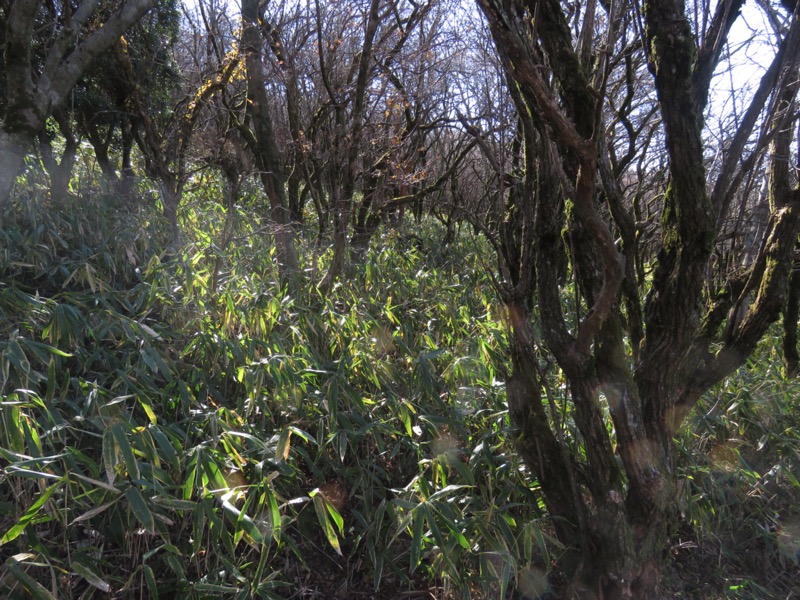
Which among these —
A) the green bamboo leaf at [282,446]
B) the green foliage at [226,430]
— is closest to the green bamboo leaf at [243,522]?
the green foliage at [226,430]

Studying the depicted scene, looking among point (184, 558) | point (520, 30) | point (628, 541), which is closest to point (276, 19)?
point (520, 30)

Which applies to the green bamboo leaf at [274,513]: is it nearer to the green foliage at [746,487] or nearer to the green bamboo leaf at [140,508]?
the green bamboo leaf at [140,508]

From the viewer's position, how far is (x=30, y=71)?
3186mm

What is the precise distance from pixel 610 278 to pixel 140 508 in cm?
159

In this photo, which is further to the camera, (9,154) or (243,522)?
(9,154)

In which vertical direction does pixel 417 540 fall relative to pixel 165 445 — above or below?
below

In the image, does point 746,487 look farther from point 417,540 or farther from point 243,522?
point 243,522

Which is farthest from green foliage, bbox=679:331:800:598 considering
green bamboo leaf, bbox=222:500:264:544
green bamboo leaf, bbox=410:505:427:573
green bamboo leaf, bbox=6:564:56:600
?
green bamboo leaf, bbox=6:564:56:600

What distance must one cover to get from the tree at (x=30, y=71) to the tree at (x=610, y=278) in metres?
2.66

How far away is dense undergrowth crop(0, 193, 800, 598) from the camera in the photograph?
1893mm

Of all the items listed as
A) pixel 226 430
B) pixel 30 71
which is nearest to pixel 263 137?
pixel 30 71

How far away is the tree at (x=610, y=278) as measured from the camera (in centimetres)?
181

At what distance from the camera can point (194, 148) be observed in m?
7.46

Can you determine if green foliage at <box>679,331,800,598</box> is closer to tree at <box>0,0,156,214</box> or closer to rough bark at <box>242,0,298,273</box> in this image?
rough bark at <box>242,0,298,273</box>
